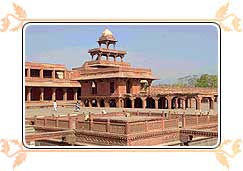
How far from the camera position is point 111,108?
390 centimetres

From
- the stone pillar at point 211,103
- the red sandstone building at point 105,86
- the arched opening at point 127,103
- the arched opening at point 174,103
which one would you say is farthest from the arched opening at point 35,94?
the stone pillar at point 211,103

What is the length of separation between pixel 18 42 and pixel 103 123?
3.74ft

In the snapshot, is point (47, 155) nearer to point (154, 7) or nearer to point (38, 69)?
point (38, 69)

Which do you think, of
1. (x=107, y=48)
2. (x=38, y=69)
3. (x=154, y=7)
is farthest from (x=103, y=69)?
(x=154, y=7)

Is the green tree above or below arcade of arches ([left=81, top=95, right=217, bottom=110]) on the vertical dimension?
above

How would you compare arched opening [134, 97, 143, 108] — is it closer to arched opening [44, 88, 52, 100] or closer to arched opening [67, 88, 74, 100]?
arched opening [67, 88, 74, 100]

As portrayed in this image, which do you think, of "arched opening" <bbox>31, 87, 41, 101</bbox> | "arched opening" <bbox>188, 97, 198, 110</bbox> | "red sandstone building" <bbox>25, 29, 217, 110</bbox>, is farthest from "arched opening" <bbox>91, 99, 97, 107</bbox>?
"arched opening" <bbox>188, 97, 198, 110</bbox>

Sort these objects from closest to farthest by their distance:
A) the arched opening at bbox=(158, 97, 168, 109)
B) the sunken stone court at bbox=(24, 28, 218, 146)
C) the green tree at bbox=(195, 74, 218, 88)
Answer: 1. the green tree at bbox=(195, 74, 218, 88)
2. the sunken stone court at bbox=(24, 28, 218, 146)
3. the arched opening at bbox=(158, 97, 168, 109)

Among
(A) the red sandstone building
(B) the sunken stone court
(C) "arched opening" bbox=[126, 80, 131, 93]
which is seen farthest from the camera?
(C) "arched opening" bbox=[126, 80, 131, 93]

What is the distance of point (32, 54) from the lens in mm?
3191

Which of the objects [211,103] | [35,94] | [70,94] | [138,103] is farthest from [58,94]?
[211,103]

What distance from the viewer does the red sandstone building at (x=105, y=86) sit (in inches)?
137

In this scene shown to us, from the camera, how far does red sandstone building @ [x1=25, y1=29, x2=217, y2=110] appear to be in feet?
11.4

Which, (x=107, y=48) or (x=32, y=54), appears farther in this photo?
(x=107, y=48)
